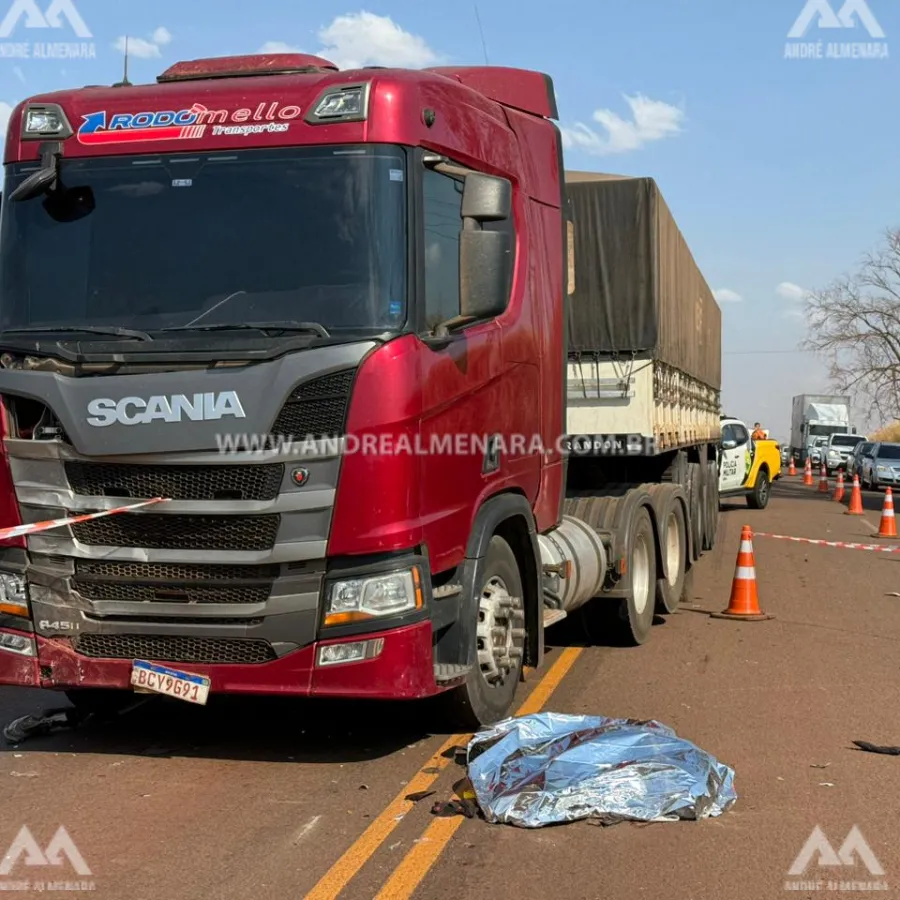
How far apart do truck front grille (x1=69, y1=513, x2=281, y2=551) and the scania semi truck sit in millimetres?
13

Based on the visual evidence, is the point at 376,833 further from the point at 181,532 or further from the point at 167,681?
the point at 181,532

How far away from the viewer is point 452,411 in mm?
5617

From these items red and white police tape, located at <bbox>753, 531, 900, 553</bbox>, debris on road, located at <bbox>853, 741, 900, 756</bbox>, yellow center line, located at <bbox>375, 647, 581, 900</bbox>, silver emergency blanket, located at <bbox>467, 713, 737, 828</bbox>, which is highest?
silver emergency blanket, located at <bbox>467, 713, 737, 828</bbox>

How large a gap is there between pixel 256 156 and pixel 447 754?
316cm

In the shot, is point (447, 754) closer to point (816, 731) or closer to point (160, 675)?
point (160, 675)

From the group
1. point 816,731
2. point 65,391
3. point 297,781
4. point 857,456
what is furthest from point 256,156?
point 857,456

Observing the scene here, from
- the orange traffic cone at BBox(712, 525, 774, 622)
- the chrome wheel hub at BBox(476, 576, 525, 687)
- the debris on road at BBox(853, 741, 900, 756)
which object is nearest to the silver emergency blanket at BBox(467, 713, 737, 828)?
the chrome wheel hub at BBox(476, 576, 525, 687)

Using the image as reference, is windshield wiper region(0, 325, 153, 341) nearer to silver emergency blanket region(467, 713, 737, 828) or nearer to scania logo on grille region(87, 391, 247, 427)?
scania logo on grille region(87, 391, 247, 427)

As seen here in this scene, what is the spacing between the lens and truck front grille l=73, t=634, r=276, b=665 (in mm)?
5316

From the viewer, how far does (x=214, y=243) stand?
542cm

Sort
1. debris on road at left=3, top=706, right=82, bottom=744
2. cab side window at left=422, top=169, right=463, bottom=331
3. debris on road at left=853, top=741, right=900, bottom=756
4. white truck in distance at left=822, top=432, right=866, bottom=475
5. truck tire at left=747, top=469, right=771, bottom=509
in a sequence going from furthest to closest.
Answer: white truck in distance at left=822, top=432, right=866, bottom=475 < truck tire at left=747, top=469, right=771, bottom=509 < debris on road at left=3, top=706, right=82, bottom=744 < debris on road at left=853, top=741, right=900, bottom=756 < cab side window at left=422, top=169, right=463, bottom=331

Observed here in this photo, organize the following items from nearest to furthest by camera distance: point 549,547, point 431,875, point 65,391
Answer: point 431,875, point 65,391, point 549,547

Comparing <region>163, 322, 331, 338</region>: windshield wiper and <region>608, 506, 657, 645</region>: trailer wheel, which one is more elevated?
<region>163, 322, 331, 338</region>: windshield wiper

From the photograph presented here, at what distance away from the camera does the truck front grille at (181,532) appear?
5164 mm
